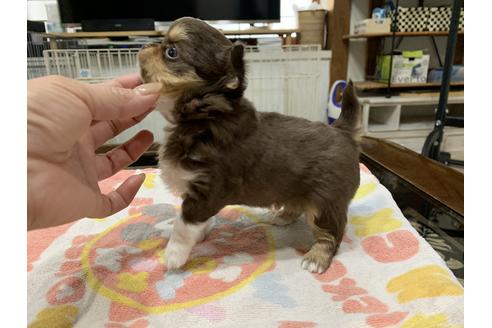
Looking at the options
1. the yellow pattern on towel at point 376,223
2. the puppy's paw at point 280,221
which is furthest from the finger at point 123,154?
the yellow pattern on towel at point 376,223

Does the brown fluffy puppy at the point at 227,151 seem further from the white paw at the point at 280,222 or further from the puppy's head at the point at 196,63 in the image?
the white paw at the point at 280,222

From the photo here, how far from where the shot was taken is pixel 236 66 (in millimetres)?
1196

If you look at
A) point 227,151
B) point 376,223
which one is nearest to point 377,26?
point 376,223

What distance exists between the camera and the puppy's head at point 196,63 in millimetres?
1197

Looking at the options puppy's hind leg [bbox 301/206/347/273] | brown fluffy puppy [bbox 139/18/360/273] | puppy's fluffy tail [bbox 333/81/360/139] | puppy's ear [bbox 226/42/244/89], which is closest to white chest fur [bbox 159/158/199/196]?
brown fluffy puppy [bbox 139/18/360/273]

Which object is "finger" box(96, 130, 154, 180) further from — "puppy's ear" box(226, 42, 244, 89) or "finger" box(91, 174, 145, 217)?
"puppy's ear" box(226, 42, 244, 89)

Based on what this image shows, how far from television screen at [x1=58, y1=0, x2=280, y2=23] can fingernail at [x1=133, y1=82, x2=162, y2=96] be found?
240 centimetres

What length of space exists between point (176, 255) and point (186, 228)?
0.33 ft

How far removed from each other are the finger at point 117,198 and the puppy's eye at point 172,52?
47 centimetres

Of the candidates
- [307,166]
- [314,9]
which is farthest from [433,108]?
[307,166]

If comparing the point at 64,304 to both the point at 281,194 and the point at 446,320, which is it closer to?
the point at 281,194

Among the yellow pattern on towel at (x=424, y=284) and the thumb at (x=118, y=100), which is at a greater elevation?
the thumb at (x=118, y=100)

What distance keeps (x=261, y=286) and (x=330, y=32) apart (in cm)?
333

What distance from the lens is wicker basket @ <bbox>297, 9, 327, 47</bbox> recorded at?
352 cm
